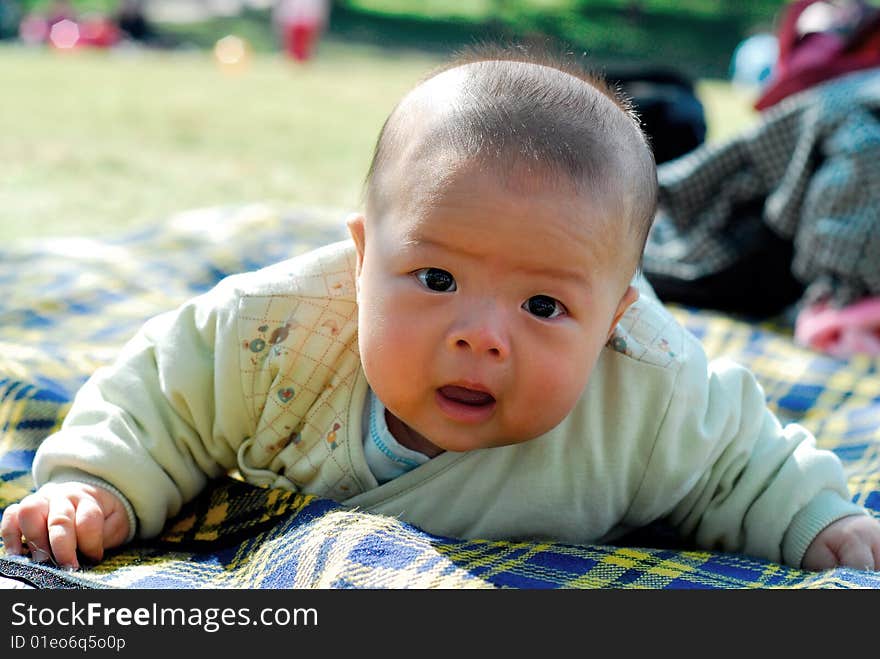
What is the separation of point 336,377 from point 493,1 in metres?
17.4

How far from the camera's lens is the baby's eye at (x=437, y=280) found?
134 cm

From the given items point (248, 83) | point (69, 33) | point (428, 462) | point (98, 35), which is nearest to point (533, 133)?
point (428, 462)

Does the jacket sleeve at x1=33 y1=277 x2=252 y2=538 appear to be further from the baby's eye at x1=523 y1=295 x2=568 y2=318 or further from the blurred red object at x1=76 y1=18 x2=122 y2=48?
the blurred red object at x1=76 y1=18 x2=122 y2=48

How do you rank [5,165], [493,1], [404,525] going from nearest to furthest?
[404,525], [5,165], [493,1]

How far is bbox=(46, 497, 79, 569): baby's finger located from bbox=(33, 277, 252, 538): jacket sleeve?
70mm

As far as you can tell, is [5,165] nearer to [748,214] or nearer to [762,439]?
[748,214]

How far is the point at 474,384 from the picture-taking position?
1.33 m

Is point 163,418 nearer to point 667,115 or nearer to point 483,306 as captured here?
point 483,306

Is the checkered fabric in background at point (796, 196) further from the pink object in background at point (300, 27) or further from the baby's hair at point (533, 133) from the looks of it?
the pink object in background at point (300, 27)

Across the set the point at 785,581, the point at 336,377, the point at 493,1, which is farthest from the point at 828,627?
the point at 493,1

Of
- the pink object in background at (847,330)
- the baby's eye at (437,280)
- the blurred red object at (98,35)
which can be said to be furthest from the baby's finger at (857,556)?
the blurred red object at (98,35)

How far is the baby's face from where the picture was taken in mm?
1321

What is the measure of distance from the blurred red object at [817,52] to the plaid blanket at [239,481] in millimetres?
813

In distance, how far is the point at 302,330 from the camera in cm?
163
